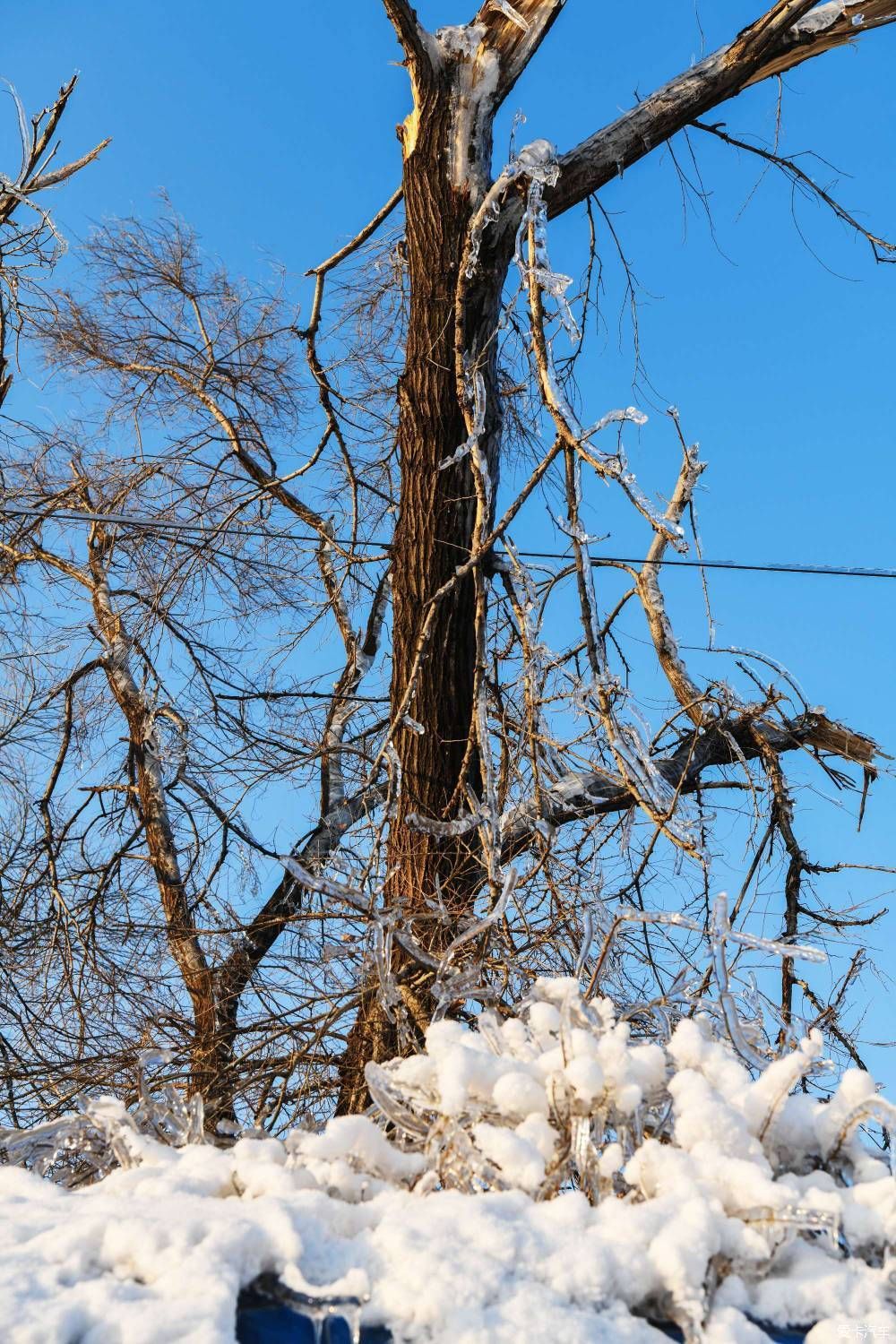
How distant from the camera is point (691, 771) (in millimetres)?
4805

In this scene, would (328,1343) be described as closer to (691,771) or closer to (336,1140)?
(336,1140)

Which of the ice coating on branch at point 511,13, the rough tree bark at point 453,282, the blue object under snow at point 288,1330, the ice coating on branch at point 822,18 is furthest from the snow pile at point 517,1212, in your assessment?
the ice coating on branch at point 822,18

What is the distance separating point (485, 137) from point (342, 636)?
98.3 inches

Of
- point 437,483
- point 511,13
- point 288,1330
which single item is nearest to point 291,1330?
point 288,1330

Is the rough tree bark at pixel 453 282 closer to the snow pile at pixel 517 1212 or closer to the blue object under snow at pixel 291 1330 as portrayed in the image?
the snow pile at pixel 517 1212

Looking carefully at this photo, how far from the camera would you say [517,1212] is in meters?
1.18

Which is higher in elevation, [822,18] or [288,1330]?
[822,18]

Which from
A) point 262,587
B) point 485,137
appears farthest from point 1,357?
point 485,137

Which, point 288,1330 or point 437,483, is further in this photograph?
point 437,483

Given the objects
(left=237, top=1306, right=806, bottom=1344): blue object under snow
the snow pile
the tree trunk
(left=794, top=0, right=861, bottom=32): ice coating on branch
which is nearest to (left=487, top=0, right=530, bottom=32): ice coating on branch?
the tree trunk

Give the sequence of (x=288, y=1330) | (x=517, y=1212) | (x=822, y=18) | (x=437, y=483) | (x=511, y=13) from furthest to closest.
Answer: (x=822, y=18) → (x=511, y=13) → (x=437, y=483) → (x=517, y=1212) → (x=288, y=1330)

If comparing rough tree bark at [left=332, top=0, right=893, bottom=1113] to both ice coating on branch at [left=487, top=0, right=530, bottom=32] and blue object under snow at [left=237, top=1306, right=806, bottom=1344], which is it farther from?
blue object under snow at [left=237, top=1306, right=806, bottom=1344]

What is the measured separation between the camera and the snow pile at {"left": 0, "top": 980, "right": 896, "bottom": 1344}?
1035 mm

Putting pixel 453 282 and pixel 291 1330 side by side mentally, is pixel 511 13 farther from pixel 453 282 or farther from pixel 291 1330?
pixel 291 1330
